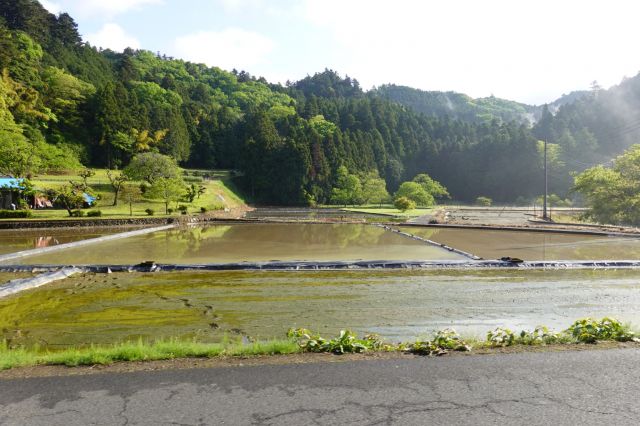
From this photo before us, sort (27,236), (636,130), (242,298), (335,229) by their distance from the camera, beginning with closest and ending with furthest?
(242,298) → (27,236) → (335,229) → (636,130)

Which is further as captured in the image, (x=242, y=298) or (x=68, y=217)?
(x=68, y=217)

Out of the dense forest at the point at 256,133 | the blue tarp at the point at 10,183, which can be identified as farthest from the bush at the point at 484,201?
the blue tarp at the point at 10,183

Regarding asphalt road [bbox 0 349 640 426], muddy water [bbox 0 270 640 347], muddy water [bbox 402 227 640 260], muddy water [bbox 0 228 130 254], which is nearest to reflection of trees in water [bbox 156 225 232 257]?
muddy water [bbox 0 228 130 254]

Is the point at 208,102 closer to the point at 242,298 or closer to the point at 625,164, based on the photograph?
the point at 625,164

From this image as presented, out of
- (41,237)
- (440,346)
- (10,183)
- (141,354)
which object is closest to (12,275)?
(141,354)

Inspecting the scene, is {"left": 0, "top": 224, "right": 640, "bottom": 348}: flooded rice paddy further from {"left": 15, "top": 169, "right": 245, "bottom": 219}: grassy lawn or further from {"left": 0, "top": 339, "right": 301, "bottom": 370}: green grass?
{"left": 15, "top": 169, "right": 245, "bottom": 219}: grassy lawn

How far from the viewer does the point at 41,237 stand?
22531mm

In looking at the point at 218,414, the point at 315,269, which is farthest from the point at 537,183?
the point at 218,414

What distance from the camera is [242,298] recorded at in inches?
395

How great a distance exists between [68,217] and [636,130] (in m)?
99.4

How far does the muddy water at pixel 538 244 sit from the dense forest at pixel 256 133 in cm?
3080

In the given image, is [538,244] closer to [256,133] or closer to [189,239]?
[189,239]

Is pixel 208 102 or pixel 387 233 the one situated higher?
pixel 208 102

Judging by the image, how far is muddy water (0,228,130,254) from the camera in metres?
19.2
